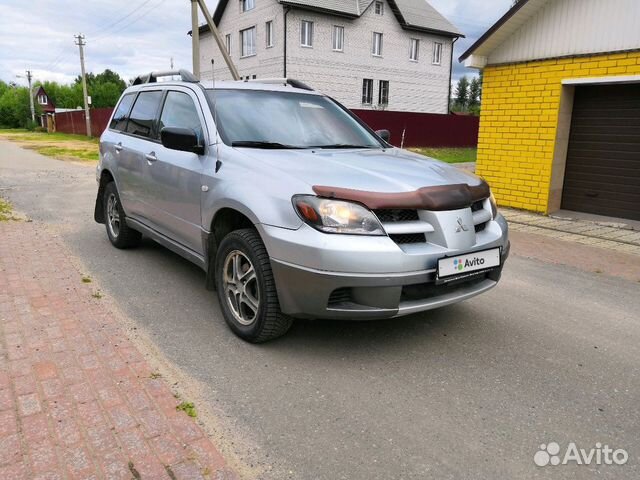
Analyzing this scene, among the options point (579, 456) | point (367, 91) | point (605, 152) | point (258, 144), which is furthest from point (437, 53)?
point (579, 456)

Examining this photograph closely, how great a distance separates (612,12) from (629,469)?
315 inches

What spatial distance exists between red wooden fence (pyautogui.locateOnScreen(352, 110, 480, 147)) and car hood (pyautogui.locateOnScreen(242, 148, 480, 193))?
22.2 meters

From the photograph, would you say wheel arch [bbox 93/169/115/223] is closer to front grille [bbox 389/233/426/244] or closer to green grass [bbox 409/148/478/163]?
front grille [bbox 389/233/426/244]

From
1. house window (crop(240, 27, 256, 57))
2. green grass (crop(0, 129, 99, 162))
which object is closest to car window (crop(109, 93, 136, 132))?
green grass (crop(0, 129, 99, 162))

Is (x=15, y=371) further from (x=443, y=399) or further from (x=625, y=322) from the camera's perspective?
(x=625, y=322)

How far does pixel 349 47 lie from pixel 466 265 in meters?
31.9

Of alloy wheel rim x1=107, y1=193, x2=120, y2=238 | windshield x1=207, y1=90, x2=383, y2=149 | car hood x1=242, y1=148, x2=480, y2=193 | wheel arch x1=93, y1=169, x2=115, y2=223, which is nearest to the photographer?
car hood x1=242, y1=148, x2=480, y2=193

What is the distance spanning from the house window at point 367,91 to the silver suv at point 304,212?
3072 centimetres

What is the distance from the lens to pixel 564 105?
9.17m

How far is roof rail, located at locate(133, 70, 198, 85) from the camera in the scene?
4.94m

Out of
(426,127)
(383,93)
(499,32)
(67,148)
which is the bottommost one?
(67,148)

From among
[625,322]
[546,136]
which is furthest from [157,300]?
[546,136]

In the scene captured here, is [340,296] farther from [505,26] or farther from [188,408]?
[505,26]

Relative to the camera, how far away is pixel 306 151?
3.96 metres
